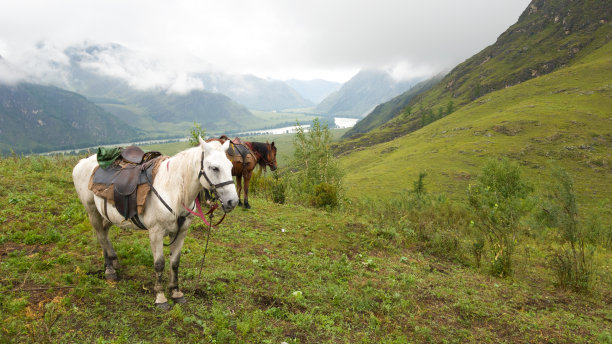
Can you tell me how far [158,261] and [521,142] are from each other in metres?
92.0

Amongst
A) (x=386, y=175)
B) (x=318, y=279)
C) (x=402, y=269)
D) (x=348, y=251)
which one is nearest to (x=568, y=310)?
(x=402, y=269)

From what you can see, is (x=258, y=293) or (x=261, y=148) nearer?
(x=258, y=293)

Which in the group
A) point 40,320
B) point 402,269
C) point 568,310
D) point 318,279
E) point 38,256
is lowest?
point 568,310

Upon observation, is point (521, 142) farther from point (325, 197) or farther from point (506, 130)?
point (325, 197)

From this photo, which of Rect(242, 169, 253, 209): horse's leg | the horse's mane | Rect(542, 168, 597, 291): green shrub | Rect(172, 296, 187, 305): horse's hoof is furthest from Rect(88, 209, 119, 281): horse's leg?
Rect(542, 168, 597, 291): green shrub

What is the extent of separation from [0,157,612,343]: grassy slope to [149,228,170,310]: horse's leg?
0.23 meters

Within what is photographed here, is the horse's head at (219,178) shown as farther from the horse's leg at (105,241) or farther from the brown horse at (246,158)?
the brown horse at (246,158)

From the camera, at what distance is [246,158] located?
46.3ft

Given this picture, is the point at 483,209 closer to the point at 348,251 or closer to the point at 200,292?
the point at 348,251

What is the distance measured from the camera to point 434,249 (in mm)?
12102

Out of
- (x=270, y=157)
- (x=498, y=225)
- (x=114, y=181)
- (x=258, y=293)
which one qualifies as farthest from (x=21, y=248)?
(x=498, y=225)

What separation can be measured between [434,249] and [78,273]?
12.1 metres

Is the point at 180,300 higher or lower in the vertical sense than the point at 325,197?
higher

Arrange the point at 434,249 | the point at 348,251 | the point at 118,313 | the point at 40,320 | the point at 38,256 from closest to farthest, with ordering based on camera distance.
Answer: the point at 40,320 < the point at 118,313 < the point at 38,256 < the point at 348,251 < the point at 434,249
